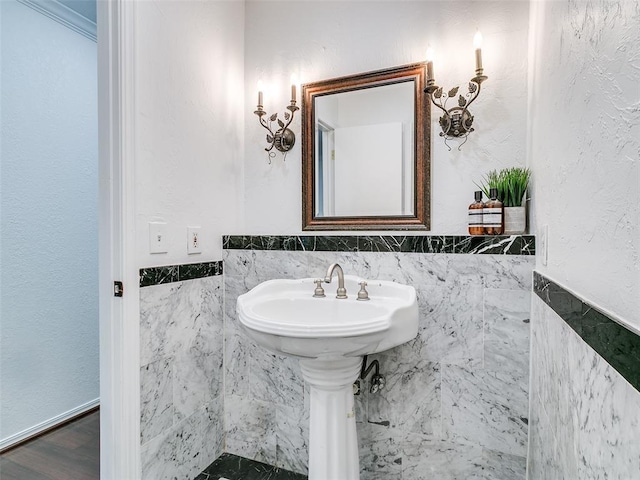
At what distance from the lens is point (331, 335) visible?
96 centimetres

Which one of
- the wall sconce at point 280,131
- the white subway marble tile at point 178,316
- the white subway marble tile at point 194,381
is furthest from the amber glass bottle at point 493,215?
the white subway marble tile at point 194,381

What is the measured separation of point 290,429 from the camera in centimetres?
162

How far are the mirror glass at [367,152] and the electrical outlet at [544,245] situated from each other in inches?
18.0

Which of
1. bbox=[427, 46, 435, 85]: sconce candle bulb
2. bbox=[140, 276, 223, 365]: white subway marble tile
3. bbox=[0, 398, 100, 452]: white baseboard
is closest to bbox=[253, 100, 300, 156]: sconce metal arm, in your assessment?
bbox=[427, 46, 435, 85]: sconce candle bulb

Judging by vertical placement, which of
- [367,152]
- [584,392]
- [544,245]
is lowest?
[584,392]

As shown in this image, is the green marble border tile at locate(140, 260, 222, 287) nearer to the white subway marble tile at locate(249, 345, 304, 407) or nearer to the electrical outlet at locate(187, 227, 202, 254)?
the electrical outlet at locate(187, 227, 202, 254)

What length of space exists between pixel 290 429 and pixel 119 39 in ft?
5.93

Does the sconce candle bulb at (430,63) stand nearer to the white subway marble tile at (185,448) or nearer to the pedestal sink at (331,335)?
the pedestal sink at (331,335)

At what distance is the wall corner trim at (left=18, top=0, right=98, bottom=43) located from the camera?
1.89 m

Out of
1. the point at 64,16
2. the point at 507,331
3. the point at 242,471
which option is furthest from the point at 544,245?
the point at 64,16

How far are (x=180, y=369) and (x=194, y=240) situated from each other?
1.90 feet

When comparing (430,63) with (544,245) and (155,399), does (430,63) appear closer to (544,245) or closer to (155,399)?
(544,245)

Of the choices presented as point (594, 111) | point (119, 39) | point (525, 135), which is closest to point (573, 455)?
point (594, 111)

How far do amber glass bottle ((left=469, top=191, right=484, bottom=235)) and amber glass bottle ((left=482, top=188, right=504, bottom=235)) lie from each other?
16 mm
